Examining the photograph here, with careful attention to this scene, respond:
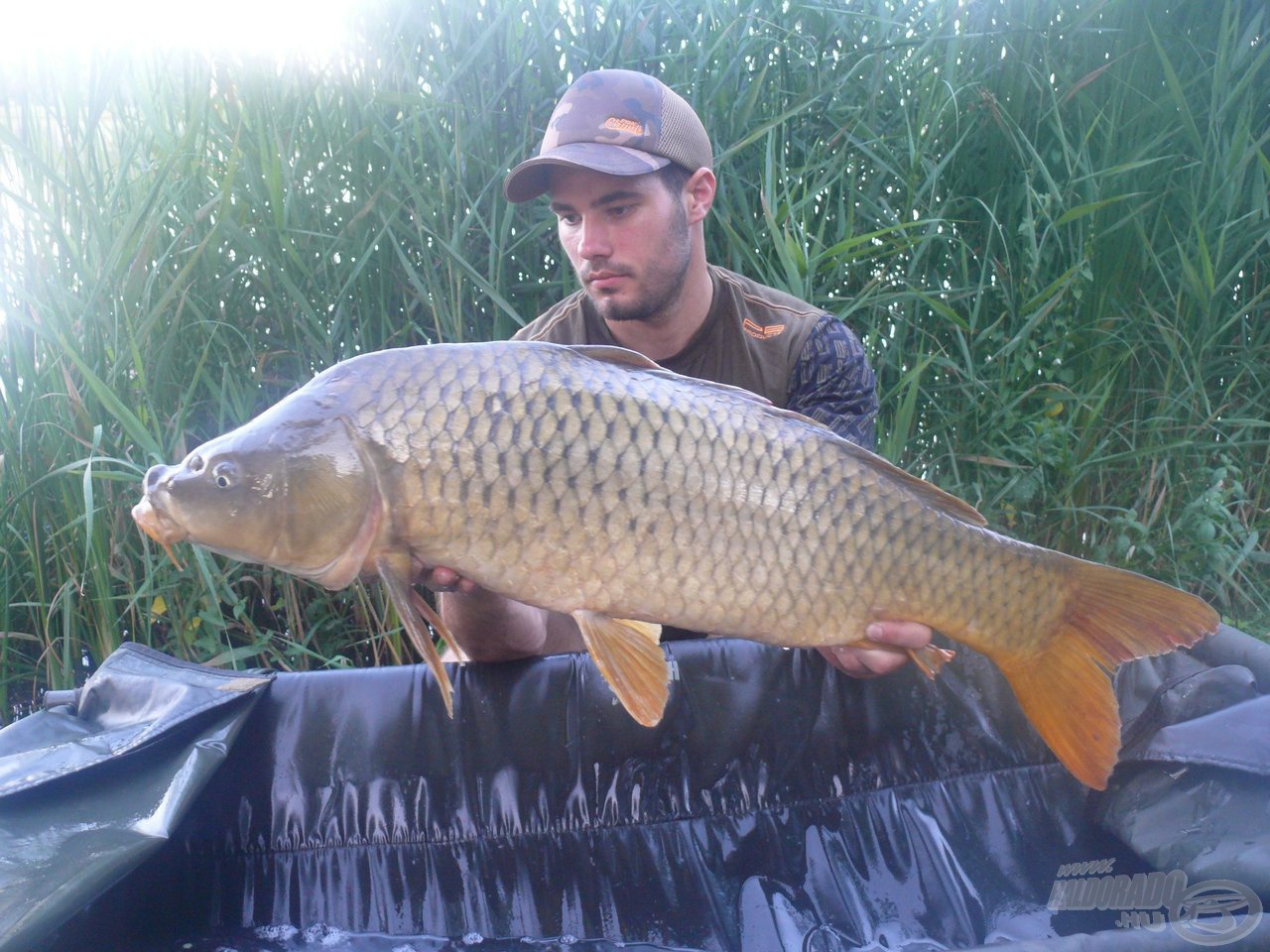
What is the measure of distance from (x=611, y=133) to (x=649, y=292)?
0.95 ft

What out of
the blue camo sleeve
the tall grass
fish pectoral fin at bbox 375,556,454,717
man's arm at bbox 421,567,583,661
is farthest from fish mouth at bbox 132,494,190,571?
the blue camo sleeve

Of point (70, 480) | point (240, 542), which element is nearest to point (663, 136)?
point (240, 542)

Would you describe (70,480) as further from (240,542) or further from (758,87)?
(758,87)

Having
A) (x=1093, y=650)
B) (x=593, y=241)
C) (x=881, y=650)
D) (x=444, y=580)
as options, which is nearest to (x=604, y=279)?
(x=593, y=241)

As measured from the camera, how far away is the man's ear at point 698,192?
200 cm

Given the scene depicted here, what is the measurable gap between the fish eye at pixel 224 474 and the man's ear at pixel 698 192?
43.7 inches

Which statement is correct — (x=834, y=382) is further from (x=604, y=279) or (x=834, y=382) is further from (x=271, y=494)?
(x=271, y=494)

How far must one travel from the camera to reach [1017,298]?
2428 millimetres

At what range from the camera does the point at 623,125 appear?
6.09 feet

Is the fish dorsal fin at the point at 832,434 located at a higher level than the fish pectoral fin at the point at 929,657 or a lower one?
higher

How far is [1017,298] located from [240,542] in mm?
1910

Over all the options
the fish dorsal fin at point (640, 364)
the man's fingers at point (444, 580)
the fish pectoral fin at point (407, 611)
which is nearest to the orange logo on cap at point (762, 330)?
the fish dorsal fin at point (640, 364)

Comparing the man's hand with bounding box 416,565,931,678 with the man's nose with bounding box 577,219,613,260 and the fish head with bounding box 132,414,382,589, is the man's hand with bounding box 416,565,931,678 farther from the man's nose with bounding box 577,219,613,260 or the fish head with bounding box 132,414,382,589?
the man's nose with bounding box 577,219,613,260

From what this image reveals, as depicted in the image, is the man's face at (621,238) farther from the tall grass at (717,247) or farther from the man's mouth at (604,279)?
the tall grass at (717,247)
